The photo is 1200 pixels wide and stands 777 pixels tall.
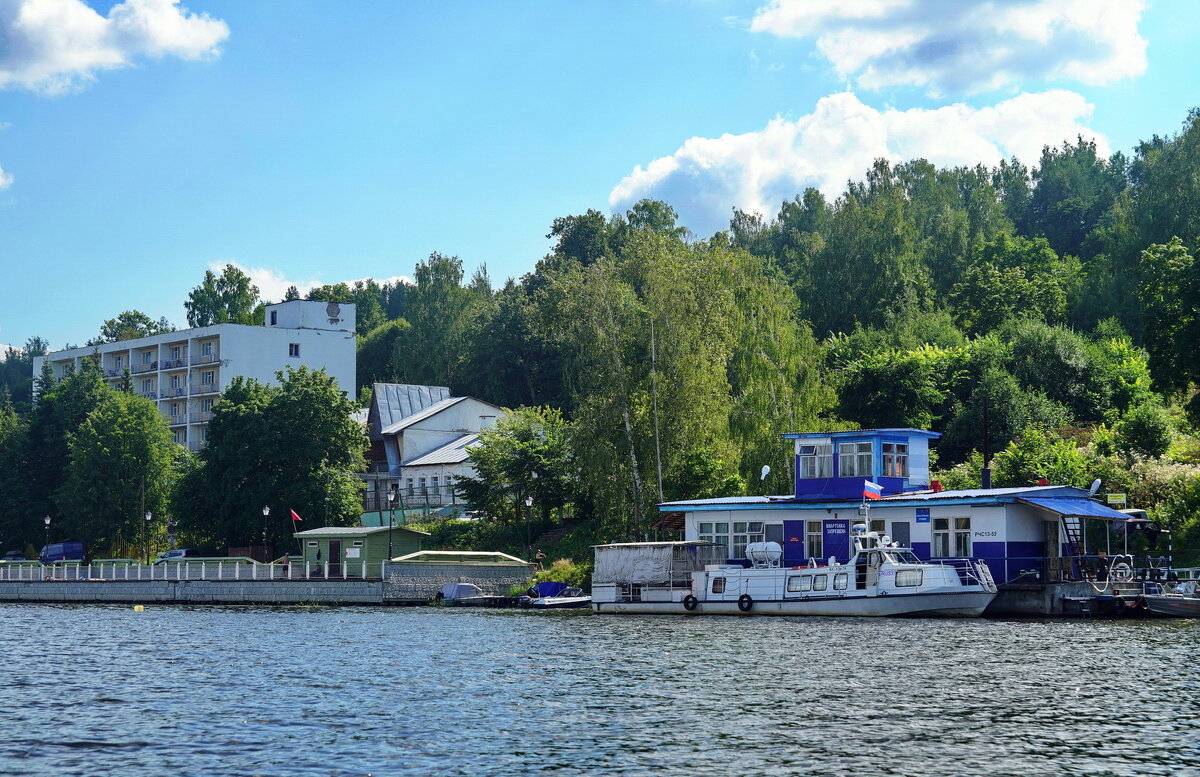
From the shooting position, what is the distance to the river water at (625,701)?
78.0 feet

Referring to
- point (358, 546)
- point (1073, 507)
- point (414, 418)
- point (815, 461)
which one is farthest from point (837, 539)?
point (414, 418)

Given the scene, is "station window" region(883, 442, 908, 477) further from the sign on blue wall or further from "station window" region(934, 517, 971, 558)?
"station window" region(934, 517, 971, 558)

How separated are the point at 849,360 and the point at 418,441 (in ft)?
136

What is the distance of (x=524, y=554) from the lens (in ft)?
269

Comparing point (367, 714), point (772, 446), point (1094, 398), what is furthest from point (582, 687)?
point (1094, 398)

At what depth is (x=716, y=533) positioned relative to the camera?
210ft

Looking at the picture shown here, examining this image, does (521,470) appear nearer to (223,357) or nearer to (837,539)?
(837,539)

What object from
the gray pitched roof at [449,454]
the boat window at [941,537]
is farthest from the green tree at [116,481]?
the boat window at [941,537]

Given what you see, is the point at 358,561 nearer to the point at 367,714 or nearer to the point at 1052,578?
the point at 1052,578

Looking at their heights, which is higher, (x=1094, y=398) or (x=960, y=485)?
(x=1094, y=398)

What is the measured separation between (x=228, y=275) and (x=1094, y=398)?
121198 millimetres

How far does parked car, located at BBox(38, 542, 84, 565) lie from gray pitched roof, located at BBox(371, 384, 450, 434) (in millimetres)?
27292

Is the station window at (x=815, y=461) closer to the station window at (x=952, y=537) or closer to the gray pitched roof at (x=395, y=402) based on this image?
the station window at (x=952, y=537)

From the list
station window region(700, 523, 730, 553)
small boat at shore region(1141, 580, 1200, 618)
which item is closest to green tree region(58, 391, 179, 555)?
station window region(700, 523, 730, 553)
